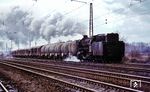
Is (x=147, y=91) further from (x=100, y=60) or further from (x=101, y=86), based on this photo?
(x=100, y=60)

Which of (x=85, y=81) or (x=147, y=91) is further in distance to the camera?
(x=85, y=81)

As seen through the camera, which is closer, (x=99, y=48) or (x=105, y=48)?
(x=105, y=48)

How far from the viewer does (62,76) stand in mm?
20719

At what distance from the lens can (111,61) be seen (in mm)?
35844

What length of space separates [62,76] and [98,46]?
1397 centimetres

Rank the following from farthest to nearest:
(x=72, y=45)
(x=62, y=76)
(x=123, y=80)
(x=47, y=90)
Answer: (x=72, y=45), (x=62, y=76), (x=123, y=80), (x=47, y=90)

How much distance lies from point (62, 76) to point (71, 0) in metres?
15.7

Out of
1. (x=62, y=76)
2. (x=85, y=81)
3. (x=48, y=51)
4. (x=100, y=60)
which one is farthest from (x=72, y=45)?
(x=85, y=81)

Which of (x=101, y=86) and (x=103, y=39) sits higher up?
(x=103, y=39)

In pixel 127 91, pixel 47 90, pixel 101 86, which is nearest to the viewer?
pixel 127 91

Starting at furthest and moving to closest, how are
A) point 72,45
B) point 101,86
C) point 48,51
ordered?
1. point 48,51
2. point 72,45
3. point 101,86

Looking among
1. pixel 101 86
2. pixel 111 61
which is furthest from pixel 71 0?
pixel 101 86

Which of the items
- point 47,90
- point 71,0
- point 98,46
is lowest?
point 47,90

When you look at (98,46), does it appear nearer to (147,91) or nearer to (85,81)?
(85,81)
